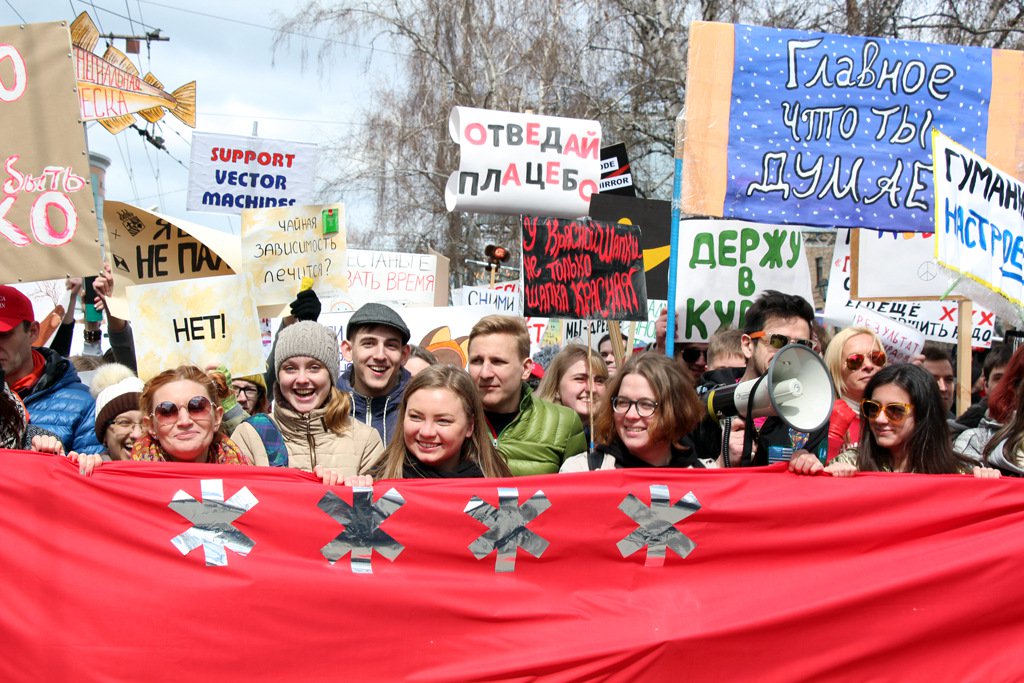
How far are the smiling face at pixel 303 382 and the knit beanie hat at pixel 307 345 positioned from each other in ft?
0.07

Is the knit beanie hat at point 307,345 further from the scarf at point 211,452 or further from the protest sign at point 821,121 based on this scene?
the protest sign at point 821,121

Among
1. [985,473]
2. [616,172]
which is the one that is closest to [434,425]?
[985,473]

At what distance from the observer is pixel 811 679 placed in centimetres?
306

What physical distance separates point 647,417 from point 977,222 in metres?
2.05

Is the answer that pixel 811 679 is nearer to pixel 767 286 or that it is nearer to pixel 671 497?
pixel 671 497

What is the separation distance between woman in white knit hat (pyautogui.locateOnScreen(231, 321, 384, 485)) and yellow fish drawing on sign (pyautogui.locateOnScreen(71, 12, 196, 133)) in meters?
3.26

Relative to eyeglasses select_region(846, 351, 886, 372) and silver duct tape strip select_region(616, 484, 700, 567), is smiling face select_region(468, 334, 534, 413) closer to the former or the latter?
silver duct tape strip select_region(616, 484, 700, 567)

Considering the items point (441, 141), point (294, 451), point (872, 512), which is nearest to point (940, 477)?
point (872, 512)

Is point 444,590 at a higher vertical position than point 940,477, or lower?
lower

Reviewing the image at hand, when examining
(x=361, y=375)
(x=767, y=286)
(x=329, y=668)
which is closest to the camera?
(x=329, y=668)

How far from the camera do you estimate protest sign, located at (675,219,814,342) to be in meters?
6.74

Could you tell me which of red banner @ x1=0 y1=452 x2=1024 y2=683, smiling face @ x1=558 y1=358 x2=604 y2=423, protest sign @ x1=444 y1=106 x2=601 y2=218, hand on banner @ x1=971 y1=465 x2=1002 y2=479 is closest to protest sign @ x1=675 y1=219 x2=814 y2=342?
protest sign @ x1=444 y1=106 x2=601 y2=218

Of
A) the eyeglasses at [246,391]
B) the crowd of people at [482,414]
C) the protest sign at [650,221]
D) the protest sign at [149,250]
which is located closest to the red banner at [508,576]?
the crowd of people at [482,414]

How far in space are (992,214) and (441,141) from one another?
17.3 metres
